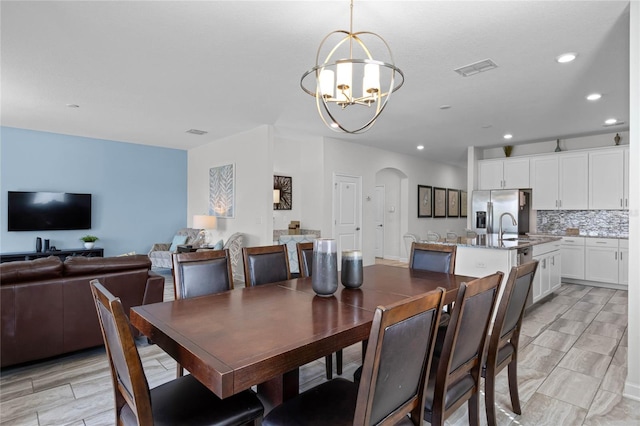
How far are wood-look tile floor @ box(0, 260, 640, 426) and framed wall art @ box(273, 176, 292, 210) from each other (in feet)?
12.3

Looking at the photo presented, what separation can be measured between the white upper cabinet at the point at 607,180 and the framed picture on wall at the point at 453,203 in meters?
4.04

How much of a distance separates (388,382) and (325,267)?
0.81 meters

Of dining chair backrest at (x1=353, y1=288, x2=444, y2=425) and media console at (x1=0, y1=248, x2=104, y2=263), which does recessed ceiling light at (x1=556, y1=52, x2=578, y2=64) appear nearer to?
dining chair backrest at (x1=353, y1=288, x2=444, y2=425)

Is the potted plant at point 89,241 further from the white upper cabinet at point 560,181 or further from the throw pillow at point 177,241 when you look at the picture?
the white upper cabinet at point 560,181

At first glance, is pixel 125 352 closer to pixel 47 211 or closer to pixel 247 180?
pixel 247 180

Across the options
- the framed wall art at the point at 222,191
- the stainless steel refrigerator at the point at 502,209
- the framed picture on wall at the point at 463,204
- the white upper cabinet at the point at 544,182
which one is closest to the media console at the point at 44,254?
the framed wall art at the point at 222,191

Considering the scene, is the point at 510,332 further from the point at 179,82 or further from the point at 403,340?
the point at 179,82

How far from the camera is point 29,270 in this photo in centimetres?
262

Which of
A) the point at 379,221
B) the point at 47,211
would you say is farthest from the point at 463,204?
the point at 47,211

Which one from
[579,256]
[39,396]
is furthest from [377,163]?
[39,396]

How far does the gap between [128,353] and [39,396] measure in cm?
187

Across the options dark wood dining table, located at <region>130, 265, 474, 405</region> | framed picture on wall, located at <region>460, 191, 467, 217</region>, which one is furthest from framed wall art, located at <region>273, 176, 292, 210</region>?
framed picture on wall, located at <region>460, 191, 467, 217</region>

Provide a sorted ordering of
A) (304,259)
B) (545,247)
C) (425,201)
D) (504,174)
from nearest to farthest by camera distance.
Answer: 1. (304,259)
2. (545,247)
3. (504,174)
4. (425,201)

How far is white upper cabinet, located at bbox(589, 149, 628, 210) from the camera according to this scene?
5.56 metres
